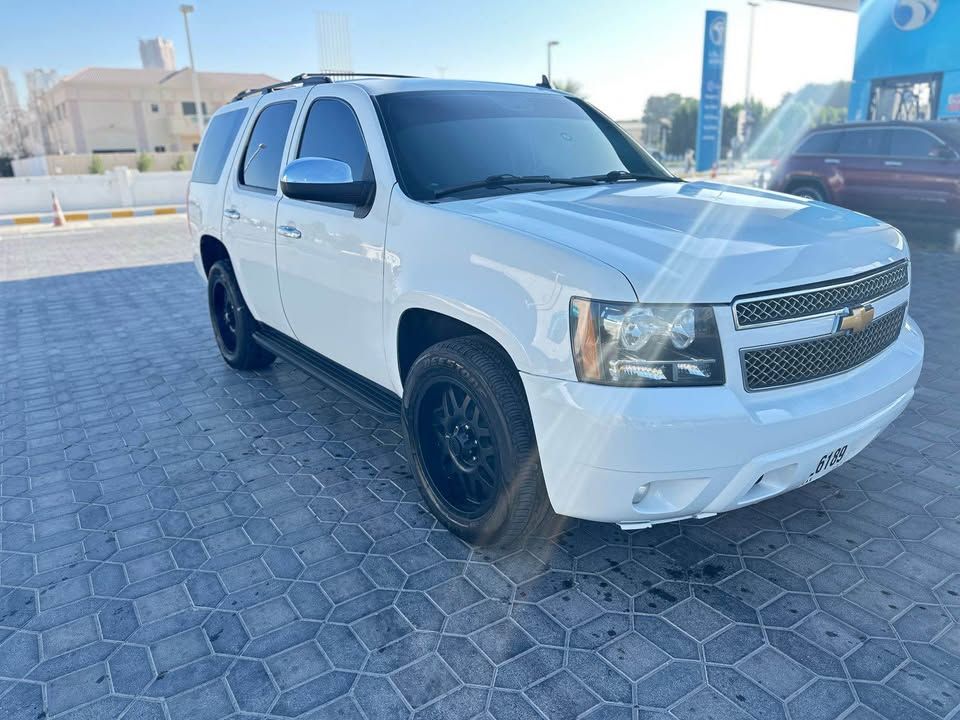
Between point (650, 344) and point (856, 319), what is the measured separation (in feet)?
3.07

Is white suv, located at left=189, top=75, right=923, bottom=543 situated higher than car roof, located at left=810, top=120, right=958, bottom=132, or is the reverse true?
car roof, located at left=810, top=120, right=958, bottom=132

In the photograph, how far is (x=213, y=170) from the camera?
5383 mm

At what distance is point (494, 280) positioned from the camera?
104 inches

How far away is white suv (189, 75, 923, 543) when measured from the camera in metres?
2.34

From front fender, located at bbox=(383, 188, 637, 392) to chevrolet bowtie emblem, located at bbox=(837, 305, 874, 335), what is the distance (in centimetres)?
92

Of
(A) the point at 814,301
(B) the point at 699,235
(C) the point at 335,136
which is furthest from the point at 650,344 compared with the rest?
(C) the point at 335,136

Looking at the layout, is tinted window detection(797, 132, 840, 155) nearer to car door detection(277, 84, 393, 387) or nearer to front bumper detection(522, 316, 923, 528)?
car door detection(277, 84, 393, 387)

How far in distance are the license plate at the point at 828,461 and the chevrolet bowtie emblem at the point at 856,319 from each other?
46 centimetres

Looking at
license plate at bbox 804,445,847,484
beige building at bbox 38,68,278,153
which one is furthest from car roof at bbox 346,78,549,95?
beige building at bbox 38,68,278,153

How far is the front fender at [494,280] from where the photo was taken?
239 cm

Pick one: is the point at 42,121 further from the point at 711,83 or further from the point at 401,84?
the point at 401,84

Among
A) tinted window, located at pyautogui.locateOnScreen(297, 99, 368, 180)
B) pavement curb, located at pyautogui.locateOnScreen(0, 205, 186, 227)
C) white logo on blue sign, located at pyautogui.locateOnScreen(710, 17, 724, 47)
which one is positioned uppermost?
white logo on blue sign, located at pyautogui.locateOnScreen(710, 17, 724, 47)

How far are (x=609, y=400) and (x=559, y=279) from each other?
45 centimetres

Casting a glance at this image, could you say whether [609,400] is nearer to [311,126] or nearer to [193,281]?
[311,126]
